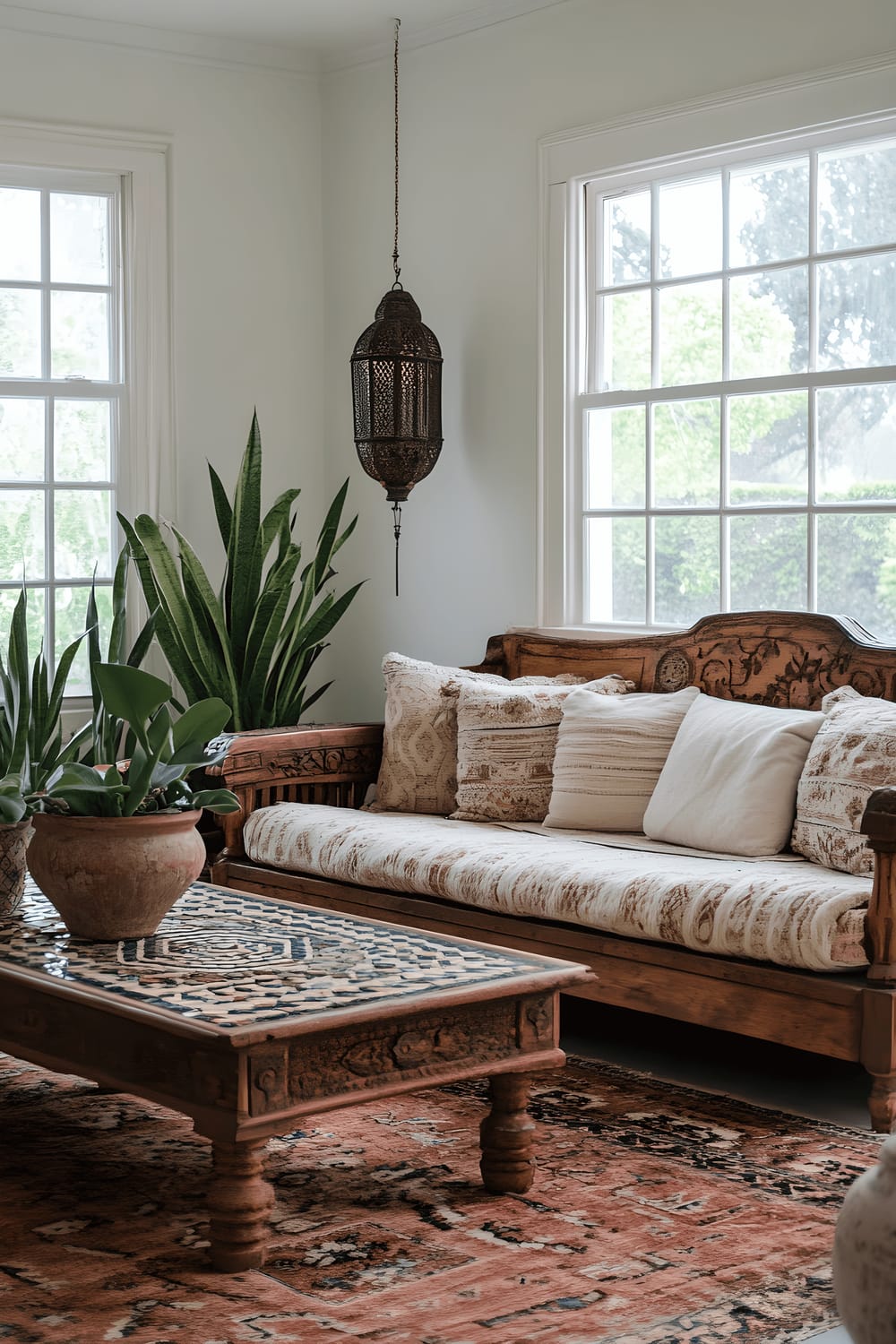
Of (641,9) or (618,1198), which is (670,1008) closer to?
Result: (618,1198)

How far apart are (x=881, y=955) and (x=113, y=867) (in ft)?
4.72

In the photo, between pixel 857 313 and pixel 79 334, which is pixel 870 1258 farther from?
pixel 79 334

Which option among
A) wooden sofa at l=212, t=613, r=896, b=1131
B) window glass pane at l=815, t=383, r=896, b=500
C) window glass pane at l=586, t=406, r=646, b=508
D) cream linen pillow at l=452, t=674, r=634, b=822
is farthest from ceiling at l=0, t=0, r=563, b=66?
cream linen pillow at l=452, t=674, r=634, b=822

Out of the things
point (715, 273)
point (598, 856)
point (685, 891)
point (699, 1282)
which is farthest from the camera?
point (715, 273)

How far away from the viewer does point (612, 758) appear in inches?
163

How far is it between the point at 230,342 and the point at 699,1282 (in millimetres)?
4112

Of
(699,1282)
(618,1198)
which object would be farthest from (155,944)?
(699,1282)

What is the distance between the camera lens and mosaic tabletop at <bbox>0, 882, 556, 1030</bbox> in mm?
2414

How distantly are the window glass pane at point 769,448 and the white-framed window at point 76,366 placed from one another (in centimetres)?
208

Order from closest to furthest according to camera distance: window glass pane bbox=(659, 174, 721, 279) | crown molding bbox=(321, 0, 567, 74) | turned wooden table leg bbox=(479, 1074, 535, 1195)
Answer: turned wooden table leg bbox=(479, 1074, 535, 1195)
window glass pane bbox=(659, 174, 721, 279)
crown molding bbox=(321, 0, 567, 74)

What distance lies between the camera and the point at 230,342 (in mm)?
5684

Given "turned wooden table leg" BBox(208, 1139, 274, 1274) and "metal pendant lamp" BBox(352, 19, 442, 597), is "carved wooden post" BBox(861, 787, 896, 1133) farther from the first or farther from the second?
"metal pendant lamp" BBox(352, 19, 442, 597)

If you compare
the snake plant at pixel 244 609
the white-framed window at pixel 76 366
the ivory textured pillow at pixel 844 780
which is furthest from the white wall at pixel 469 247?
the ivory textured pillow at pixel 844 780

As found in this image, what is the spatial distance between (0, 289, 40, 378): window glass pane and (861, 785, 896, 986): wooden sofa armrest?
345cm
